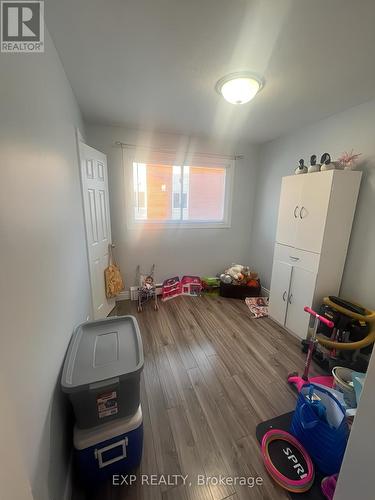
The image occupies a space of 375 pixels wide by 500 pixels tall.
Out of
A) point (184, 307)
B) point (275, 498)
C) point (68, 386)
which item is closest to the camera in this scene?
point (68, 386)

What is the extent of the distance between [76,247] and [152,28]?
61.0 inches

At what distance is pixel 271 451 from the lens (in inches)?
49.4

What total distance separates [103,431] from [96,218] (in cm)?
191

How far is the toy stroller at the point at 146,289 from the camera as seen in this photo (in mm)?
2922

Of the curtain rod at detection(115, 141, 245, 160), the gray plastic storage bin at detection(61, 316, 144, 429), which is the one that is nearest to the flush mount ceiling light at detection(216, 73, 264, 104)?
the curtain rod at detection(115, 141, 245, 160)

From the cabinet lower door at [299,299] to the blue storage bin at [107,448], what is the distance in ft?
6.32

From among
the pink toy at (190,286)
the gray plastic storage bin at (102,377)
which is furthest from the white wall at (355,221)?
the pink toy at (190,286)

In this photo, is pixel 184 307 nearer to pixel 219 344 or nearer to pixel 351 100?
pixel 219 344

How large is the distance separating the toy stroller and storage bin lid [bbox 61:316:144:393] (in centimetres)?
144

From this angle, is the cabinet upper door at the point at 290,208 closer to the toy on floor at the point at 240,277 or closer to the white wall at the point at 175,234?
the toy on floor at the point at 240,277

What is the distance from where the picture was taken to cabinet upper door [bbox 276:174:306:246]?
7.37 feet

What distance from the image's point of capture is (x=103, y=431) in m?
1.03

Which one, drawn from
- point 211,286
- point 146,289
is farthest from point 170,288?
point 211,286

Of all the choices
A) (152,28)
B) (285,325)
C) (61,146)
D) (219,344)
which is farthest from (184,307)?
(152,28)
